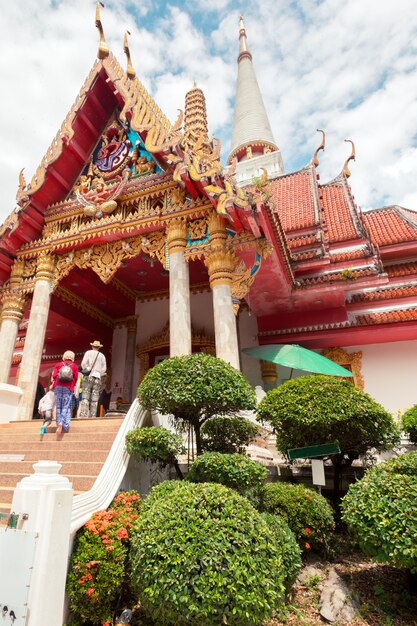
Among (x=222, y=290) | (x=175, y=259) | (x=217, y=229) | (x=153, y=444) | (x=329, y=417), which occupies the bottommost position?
(x=153, y=444)

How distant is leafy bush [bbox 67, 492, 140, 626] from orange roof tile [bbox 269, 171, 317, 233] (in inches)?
326

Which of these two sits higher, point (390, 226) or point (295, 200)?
point (295, 200)

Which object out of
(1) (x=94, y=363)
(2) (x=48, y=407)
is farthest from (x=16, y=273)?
(2) (x=48, y=407)

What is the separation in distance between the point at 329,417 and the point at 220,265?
10.5 feet

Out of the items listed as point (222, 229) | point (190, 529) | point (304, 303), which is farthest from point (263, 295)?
point (190, 529)

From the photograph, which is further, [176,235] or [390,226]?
[390,226]

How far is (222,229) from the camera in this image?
7.00 metres

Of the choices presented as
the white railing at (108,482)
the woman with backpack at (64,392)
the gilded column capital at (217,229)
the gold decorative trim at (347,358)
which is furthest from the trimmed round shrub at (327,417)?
the gold decorative trim at (347,358)

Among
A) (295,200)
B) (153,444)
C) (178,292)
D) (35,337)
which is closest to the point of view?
(153,444)

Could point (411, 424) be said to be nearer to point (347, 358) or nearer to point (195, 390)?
point (195, 390)

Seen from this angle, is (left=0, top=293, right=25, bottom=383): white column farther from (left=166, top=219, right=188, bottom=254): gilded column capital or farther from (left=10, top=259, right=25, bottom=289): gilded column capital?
(left=166, top=219, right=188, bottom=254): gilded column capital

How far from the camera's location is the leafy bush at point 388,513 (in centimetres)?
304

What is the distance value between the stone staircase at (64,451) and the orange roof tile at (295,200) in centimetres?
699

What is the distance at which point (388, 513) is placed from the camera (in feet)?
10.5
